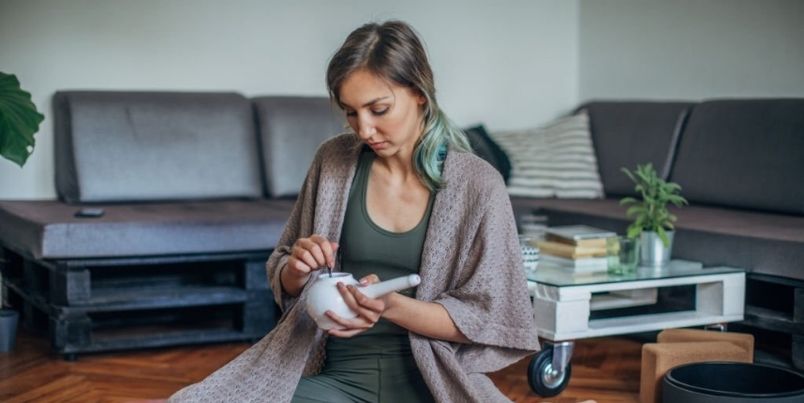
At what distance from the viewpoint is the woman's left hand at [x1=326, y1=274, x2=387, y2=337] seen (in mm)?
1640

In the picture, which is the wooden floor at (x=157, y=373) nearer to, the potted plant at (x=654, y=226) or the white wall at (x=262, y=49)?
the potted plant at (x=654, y=226)

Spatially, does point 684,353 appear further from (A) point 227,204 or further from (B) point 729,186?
(A) point 227,204

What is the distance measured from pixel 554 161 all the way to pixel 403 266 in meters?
2.72

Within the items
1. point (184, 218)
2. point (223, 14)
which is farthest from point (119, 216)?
point (223, 14)

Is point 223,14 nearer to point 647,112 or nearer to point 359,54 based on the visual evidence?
point 647,112

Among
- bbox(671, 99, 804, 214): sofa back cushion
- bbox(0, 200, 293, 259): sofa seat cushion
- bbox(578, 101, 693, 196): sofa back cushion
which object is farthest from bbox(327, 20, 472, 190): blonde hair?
bbox(578, 101, 693, 196): sofa back cushion

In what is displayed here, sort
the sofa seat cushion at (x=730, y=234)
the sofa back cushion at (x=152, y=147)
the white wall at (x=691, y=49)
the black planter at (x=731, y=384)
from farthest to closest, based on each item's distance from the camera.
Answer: the white wall at (x=691, y=49)
the sofa back cushion at (x=152, y=147)
the sofa seat cushion at (x=730, y=234)
the black planter at (x=731, y=384)

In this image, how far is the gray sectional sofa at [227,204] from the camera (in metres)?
3.37

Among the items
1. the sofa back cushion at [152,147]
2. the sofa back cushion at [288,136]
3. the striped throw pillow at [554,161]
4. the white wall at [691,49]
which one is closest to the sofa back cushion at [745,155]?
the white wall at [691,49]

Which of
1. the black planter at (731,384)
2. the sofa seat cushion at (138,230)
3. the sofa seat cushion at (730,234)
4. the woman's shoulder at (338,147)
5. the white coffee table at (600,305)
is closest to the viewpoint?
the woman's shoulder at (338,147)

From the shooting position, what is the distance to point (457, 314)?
5.82ft

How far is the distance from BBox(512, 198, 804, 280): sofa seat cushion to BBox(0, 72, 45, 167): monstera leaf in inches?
73.6

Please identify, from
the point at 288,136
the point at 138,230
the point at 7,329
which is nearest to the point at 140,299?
the point at 138,230

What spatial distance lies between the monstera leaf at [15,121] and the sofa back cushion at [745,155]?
2.34 meters
